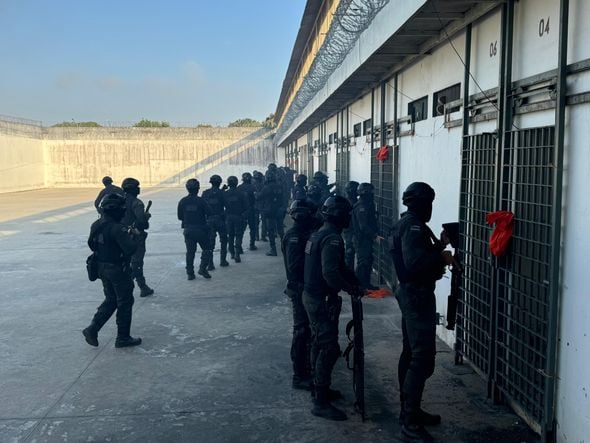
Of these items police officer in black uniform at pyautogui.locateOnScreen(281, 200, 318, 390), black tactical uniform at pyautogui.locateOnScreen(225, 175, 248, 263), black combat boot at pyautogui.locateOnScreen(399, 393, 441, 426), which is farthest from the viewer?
black tactical uniform at pyautogui.locateOnScreen(225, 175, 248, 263)

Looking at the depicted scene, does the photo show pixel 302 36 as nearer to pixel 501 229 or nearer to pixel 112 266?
pixel 112 266

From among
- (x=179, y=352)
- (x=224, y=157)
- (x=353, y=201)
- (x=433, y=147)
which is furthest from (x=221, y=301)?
(x=224, y=157)

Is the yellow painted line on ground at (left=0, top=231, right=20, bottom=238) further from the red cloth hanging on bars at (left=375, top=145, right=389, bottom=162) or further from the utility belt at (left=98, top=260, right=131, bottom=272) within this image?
the red cloth hanging on bars at (left=375, top=145, right=389, bottom=162)

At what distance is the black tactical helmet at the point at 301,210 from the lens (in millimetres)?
4488

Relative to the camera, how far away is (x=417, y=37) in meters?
5.71

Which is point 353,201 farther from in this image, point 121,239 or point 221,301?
point 121,239

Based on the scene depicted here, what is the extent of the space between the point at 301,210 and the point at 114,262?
2.31 meters

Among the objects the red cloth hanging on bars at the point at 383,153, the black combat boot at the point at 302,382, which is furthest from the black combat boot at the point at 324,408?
the red cloth hanging on bars at the point at 383,153

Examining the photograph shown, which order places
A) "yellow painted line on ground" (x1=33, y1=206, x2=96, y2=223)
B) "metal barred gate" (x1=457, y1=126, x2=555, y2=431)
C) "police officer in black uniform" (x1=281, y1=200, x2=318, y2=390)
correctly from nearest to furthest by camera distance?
"metal barred gate" (x1=457, y1=126, x2=555, y2=431), "police officer in black uniform" (x1=281, y1=200, x2=318, y2=390), "yellow painted line on ground" (x1=33, y1=206, x2=96, y2=223)

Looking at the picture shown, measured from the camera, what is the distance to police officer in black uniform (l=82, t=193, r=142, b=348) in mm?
5457

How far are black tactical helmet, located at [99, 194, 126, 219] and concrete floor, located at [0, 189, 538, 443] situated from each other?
1483mm

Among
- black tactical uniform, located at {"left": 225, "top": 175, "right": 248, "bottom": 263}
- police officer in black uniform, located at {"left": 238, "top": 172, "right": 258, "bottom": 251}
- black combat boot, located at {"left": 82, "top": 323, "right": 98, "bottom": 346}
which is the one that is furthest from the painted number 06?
police officer in black uniform, located at {"left": 238, "top": 172, "right": 258, "bottom": 251}

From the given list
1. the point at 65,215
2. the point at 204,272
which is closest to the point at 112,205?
the point at 204,272

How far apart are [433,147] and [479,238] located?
1.79 m
